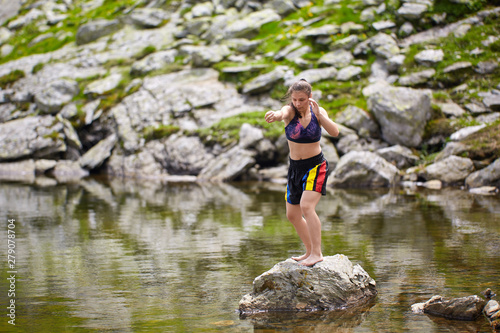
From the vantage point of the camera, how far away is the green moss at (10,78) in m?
45.3

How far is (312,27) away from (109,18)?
83.9 feet

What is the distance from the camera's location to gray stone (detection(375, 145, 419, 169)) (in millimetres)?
26609

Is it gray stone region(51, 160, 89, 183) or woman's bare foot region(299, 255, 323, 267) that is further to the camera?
gray stone region(51, 160, 89, 183)

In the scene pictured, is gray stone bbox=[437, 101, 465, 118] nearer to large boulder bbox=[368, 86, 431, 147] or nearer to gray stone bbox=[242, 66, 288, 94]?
large boulder bbox=[368, 86, 431, 147]

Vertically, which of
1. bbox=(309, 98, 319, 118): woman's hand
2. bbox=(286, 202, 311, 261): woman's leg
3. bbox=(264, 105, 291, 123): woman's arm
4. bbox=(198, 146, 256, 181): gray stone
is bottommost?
bbox=(198, 146, 256, 181): gray stone

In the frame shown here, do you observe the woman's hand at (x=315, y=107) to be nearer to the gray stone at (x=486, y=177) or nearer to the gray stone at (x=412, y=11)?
the gray stone at (x=486, y=177)

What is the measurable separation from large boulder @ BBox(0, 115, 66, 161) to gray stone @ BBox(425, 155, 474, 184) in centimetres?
2656

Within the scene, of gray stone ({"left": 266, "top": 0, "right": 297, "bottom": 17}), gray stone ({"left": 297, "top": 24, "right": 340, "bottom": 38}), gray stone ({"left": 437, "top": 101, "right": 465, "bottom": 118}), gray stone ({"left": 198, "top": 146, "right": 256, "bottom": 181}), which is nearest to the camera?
gray stone ({"left": 437, "top": 101, "right": 465, "bottom": 118})

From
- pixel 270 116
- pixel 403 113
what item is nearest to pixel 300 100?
pixel 270 116

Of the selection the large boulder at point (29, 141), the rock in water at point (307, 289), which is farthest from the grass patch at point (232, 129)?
the rock in water at point (307, 289)

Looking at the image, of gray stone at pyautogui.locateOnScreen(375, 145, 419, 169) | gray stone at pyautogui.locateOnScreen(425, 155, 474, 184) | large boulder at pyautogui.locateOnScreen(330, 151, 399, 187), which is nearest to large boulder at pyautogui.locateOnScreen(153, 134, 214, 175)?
large boulder at pyautogui.locateOnScreen(330, 151, 399, 187)

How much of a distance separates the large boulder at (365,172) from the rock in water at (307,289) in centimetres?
1817

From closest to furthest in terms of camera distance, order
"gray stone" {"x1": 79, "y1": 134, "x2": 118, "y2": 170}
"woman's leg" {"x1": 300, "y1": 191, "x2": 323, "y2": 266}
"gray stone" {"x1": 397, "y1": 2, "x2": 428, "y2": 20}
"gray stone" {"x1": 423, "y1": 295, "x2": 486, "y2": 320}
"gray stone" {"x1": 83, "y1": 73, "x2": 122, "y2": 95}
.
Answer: "gray stone" {"x1": 423, "y1": 295, "x2": 486, "y2": 320} → "woman's leg" {"x1": 300, "y1": 191, "x2": 323, "y2": 266} → "gray stone" {"x1": 79, "y1": 134, "x2": 118, "y2": 170} → "gray stone" {"x1": 397, "y1": 2, "x2": 428, "y2": 20} → "gray stone" {"x1": 83, "y1": 73, "x2": 122, "y2": 95}

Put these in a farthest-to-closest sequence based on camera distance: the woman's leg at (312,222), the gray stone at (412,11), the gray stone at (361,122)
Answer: the gray stone at (412,11) → the gray stone at (361,122) → the woman's leg at (312,222)
